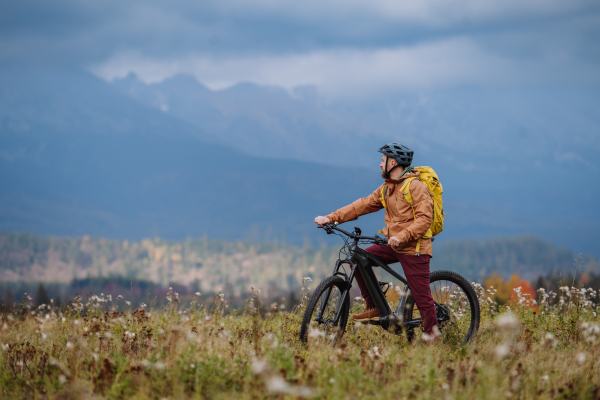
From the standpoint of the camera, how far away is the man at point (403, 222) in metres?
5.91

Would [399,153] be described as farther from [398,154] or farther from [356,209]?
[356,209]

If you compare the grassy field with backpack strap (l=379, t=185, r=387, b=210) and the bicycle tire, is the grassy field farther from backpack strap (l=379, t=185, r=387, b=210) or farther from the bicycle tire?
backpack strap (l=379, t=185, r=387, b=210)

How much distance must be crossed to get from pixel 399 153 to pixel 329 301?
1876mm

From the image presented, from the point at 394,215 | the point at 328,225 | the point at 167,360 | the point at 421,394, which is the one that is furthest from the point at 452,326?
the point at 167,360

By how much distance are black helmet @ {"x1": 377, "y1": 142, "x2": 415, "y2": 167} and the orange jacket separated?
18 cm

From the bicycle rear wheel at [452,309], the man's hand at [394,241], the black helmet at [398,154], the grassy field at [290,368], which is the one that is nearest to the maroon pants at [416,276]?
the bicycle rear wheel at [452,309]

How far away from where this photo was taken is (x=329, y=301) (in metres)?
6.04

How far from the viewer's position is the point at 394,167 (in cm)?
612

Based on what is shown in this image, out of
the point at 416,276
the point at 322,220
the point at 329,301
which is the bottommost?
the point at 329,301

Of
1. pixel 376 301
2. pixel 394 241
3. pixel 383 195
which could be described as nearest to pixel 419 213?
pixel 394 241

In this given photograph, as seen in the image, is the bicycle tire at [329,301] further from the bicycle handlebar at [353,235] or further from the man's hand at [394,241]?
the man's hand at [394,241]

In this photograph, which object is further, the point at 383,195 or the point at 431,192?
the point at 383,195

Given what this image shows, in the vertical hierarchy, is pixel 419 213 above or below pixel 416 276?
above

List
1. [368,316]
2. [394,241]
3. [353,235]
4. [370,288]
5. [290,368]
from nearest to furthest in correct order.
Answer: [290,368]
[394,241]
[353,235]
[370,288]
[368,316]
